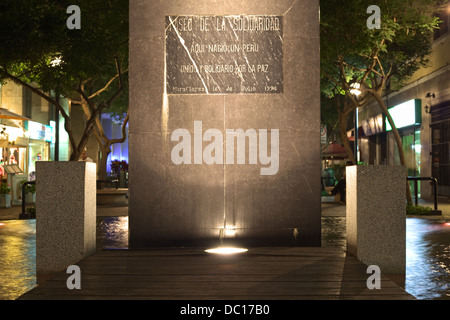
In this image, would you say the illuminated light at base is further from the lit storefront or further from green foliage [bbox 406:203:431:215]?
the lit storefront

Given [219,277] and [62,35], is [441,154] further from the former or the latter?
[219,277]

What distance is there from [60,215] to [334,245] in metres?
5.05

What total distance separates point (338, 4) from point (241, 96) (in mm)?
10436

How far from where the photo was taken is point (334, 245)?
10.8 meters

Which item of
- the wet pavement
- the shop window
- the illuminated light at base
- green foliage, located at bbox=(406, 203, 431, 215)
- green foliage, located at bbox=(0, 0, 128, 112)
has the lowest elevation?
the wet pavement

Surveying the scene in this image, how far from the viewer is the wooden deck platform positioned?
5840mm

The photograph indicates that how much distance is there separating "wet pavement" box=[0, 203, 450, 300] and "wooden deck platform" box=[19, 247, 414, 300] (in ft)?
3.19

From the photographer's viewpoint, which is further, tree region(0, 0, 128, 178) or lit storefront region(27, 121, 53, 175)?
lit storefront region(27, 121, 53, 175)

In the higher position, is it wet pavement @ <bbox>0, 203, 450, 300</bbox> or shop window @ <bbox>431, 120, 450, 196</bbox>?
shop window @ <bbox>431, 120, 450, 196</bbox>

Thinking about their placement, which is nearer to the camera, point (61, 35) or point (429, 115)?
point (61, 35)

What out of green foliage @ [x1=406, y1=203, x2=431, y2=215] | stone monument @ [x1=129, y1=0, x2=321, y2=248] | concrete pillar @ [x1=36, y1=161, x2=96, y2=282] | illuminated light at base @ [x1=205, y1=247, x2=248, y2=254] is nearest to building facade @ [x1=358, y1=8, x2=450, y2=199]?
green foliage @ [x1=406, y1=203, x2=431, y2=215]

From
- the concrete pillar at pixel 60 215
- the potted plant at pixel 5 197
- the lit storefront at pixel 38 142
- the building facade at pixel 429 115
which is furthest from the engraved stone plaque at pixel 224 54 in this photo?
the lit storefront at pixel 38 142

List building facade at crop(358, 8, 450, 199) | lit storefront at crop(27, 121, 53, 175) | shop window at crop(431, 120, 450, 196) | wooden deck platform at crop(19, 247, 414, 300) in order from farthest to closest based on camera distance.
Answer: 1. lit storefront at crop(27, 121, 53, 175)
2. shop window at crop(431, 120, 450, 196)
3. building facade at crop(358, 8, 450, 199)
4. wooden deck platform at crop(19, 247, 414, 300)

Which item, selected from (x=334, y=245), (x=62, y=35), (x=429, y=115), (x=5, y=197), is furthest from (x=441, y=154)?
(x=334, y=245)
